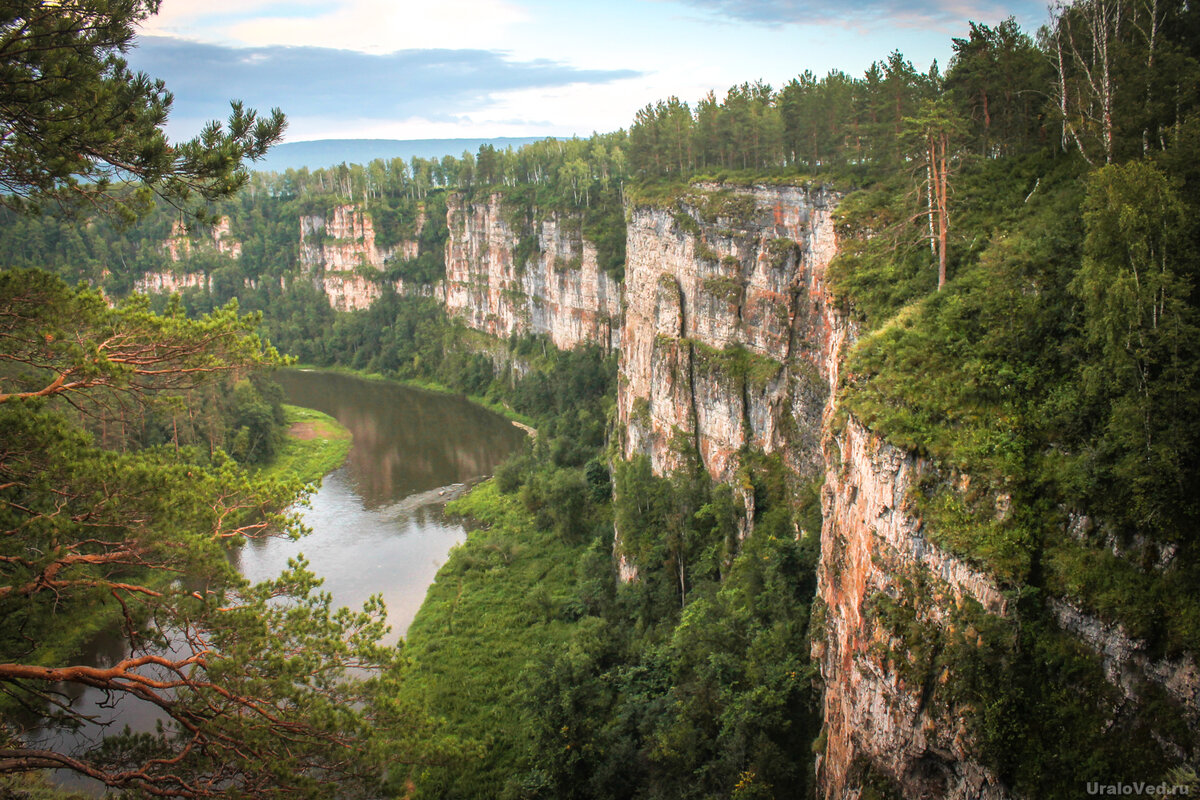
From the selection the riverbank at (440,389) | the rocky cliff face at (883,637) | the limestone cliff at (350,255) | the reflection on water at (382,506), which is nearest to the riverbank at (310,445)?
the reflection on water at (382,506)

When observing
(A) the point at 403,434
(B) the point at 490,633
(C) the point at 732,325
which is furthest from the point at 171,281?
(C) the point at 732,325

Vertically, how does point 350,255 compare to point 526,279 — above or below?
above

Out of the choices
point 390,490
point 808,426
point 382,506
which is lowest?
point 382,506

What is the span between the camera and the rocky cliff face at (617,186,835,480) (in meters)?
24.9

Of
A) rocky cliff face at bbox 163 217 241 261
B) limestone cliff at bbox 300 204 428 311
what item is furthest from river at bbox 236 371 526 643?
rocky cliff face at bbox 163 217 241 261

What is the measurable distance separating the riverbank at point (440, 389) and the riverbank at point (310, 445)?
4080 millimetres

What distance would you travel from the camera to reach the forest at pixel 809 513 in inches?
384

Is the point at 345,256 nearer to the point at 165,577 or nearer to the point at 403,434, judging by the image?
the point at 403,434

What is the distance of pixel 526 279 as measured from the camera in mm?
62688

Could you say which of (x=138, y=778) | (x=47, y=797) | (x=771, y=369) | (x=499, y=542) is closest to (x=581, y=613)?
(x=499, y=542)

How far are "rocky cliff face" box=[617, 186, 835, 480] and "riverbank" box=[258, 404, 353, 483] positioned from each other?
22407 millimetres

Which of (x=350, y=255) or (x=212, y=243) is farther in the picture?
(x=212, y=243)

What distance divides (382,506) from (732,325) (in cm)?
2216

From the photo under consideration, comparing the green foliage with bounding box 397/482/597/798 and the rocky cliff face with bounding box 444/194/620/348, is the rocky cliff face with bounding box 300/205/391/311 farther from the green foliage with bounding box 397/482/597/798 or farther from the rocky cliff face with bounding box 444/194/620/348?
the green foliage with bounding box 397/482/597/798
